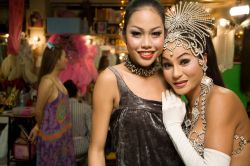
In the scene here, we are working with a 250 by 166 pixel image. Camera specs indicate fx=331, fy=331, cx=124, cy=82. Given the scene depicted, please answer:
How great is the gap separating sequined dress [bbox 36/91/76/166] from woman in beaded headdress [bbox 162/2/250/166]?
1767 millimetres

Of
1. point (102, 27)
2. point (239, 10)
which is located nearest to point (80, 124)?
point (239, 10)

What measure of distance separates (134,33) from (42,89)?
6.03ft

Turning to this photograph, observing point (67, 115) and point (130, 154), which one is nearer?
point (130, 154)

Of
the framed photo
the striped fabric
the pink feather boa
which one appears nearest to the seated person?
the striped fabric

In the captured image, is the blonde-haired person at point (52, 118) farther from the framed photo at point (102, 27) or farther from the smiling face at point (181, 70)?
the framed photo at point (102, 27)

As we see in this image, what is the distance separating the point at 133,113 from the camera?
161 cm

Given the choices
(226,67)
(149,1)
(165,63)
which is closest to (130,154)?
(165,63)

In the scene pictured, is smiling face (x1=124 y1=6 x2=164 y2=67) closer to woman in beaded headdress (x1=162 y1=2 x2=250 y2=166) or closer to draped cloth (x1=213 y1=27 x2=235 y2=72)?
woman in beaded headdress (x1=162 y1=2 x2=250 y2=166)

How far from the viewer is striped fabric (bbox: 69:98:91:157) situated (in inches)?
147

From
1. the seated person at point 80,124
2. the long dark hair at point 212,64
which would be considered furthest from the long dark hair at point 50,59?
the long dark hair at point 212,64

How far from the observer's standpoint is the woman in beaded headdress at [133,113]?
1591 millimetres

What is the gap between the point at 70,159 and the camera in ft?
11.0

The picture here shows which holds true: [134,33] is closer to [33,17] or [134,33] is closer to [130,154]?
[130,154]

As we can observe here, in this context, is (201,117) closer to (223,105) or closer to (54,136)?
(223,105)
